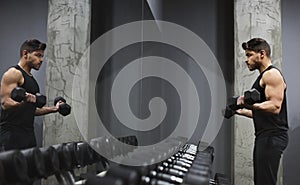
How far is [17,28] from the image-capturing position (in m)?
3.44

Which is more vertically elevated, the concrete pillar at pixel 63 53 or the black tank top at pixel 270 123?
the concrete pillar at pixel 63 53

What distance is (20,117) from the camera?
9.30 ft

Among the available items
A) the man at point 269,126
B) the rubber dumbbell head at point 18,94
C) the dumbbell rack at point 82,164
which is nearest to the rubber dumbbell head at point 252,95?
the man at point 269,126

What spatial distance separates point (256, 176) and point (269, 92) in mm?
576

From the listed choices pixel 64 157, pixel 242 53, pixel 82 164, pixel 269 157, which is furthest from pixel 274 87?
pixel 64 157

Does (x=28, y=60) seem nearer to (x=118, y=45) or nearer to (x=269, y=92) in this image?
(x=118, y=45)

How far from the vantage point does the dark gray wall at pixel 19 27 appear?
11.2 feet

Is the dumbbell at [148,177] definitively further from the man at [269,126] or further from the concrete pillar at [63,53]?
the concrete pillar at [63,53]

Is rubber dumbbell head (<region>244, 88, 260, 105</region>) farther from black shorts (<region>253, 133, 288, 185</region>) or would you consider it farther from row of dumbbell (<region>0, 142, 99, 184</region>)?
row of dumbbell (<region>0, 142, 99, 184</region>)

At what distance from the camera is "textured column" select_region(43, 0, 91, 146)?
137 inches

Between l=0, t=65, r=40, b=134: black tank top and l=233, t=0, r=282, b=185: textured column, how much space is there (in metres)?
2.02

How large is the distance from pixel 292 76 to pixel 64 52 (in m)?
2.29

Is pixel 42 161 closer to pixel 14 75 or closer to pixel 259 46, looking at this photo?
pixel 14 75

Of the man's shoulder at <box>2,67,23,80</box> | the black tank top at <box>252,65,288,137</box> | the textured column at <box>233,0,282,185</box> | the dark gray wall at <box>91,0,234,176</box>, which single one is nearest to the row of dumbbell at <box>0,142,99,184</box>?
the man's shoulder at <box>2,67,23,80</box>
